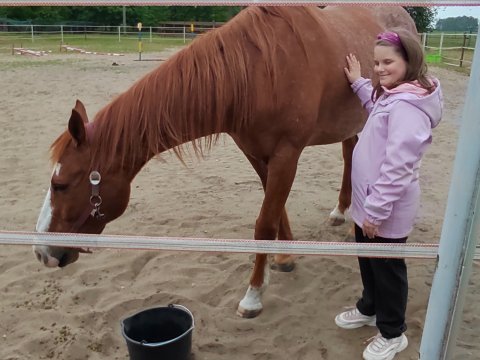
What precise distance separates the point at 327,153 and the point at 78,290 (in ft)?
12.2

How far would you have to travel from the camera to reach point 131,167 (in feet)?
7.37

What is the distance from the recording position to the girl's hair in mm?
1844

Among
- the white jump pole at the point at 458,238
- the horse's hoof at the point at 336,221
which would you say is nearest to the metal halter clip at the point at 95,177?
the white jump pole at the point at 458,238

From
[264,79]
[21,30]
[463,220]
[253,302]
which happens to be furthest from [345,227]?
[21,30]

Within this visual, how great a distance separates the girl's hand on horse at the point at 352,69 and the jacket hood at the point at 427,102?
77cm

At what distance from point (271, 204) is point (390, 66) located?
96 centimetres

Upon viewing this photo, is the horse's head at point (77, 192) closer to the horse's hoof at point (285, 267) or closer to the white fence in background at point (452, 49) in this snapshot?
the horse's hoof at point (285, 267)

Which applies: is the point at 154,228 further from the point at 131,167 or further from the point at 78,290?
the point at 131,167

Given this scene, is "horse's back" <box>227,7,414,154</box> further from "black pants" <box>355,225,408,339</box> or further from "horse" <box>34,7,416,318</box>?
"black pants" <box>355,225,408,339</box>

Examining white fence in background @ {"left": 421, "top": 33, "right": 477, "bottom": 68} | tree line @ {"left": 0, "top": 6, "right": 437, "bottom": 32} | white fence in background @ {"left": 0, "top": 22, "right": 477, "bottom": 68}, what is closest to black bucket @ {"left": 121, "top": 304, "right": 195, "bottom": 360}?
white fence in background @ {"left": 421, "top": 33, "right": 477, "bottom": 68}

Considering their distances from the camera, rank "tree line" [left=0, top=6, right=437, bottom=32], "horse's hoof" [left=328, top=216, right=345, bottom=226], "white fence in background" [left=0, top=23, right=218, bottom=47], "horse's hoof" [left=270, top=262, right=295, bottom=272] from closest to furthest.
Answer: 1. "horse's hoof" [left=270, top=262, right=295, bottom=272]
2. "horse's hoof" [left=328, top=216, right=345, bottom=226]
3. "white fence in background" [left=0, top=23, right=218, bottom=47]
4. "tree line" [left=0, top=6, right=437, bottom=32]

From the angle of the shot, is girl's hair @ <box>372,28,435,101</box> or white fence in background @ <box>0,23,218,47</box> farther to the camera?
white fence in background @ <box>0,23,218,47</box>

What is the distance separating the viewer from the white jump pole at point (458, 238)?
3.66 feet

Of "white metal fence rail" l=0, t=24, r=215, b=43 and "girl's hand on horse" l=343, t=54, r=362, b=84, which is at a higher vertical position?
"girl's hand on horse" l=343, t=54, r=362, b=84
